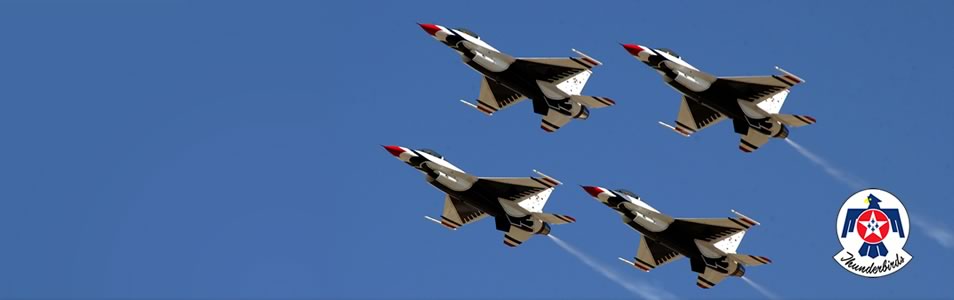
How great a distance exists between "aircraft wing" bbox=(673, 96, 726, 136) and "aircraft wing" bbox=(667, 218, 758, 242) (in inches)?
279

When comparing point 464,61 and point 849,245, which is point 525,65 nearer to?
point 464,61

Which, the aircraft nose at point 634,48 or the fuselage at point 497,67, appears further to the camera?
the fuselage at point 497,67

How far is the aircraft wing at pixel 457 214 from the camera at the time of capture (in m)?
111

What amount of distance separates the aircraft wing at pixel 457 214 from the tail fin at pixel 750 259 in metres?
12.6

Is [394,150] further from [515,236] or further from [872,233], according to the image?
[872,233]

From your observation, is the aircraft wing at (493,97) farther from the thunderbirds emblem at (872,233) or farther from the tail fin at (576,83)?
the thunderbirds emblem at (872,233)

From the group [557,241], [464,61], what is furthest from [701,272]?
[464,61]

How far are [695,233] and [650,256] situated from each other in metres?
4.18

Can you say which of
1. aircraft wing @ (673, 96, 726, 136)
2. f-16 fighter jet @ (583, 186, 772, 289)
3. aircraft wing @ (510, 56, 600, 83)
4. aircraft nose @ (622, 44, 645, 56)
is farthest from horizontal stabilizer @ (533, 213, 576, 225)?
aircraft wing @ (673, 96, 726, 136)

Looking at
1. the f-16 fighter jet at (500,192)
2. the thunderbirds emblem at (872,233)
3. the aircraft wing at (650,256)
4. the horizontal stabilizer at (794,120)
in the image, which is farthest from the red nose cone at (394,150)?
the thunderbirds emblem at (872,233)

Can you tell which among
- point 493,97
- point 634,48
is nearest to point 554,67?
point 634,48

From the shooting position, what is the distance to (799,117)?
10650 cm

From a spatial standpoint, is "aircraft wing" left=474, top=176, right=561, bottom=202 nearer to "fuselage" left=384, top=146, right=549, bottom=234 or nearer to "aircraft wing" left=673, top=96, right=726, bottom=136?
"fuselage" left=384, top=146, right=549, bottom=234

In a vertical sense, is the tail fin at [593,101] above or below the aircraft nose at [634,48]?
below
